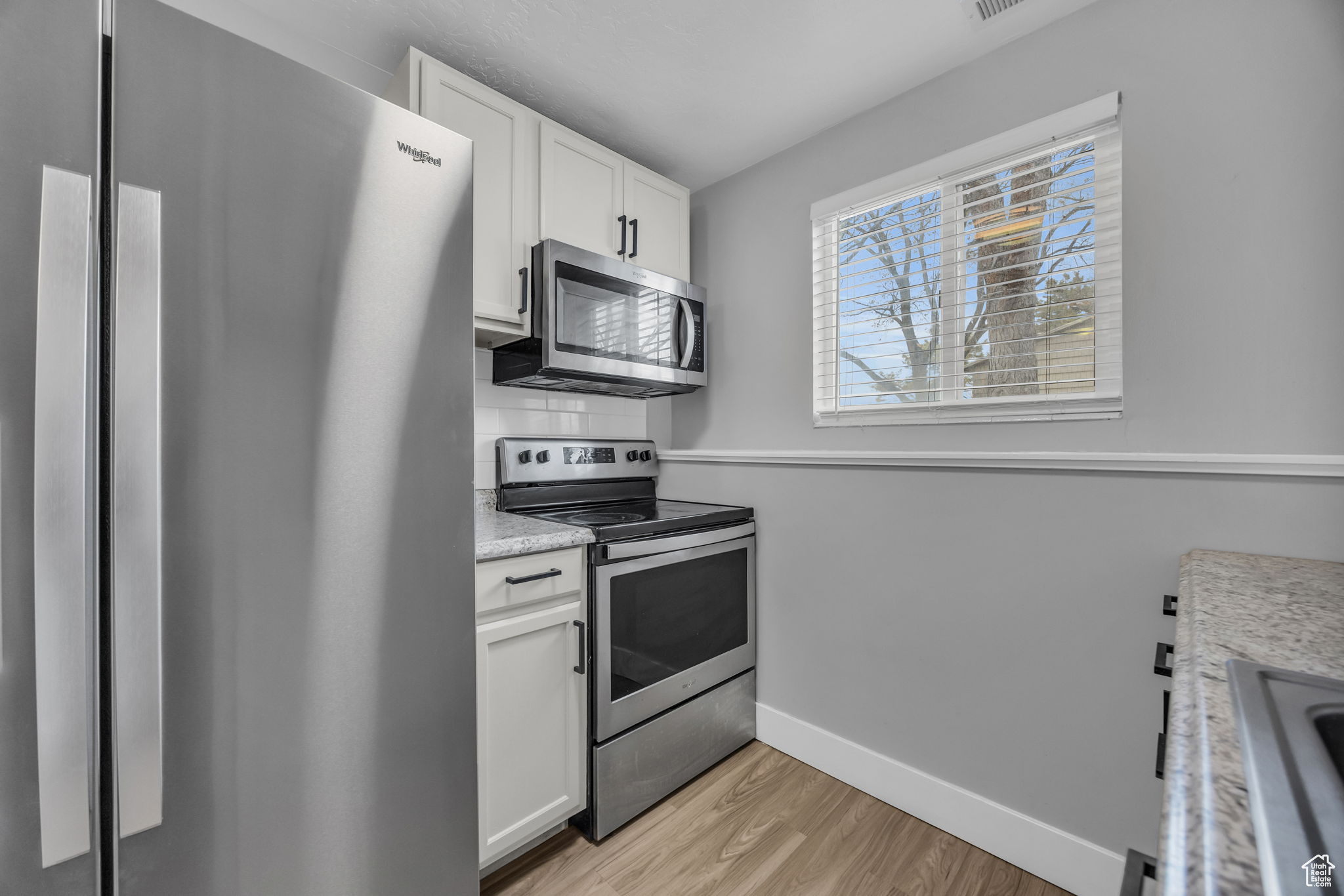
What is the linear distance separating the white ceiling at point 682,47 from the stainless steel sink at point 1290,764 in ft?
5.51

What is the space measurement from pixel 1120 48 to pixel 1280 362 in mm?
899

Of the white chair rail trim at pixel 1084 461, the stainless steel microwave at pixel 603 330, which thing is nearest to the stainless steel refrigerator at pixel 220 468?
the stainless steel microwave at pixel 603 330

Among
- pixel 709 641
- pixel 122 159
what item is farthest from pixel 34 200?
pixel 709 641

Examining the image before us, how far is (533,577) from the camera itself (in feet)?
4.92

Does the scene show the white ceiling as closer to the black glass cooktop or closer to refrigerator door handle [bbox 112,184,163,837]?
refrigerator door handle [bbox 112,184,163,837]

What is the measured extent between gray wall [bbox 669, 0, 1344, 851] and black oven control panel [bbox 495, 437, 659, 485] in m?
0.70

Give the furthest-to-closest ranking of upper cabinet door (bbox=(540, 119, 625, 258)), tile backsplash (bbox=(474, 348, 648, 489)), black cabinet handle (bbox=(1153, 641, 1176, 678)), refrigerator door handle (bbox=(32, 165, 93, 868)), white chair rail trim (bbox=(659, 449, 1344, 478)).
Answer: tile backsplash (bbox=(474, 348, 648, 489)), upper cabinet door (bbox=(540, 119, 625, 258)), white chair rail trim (bbox=(659, 449, 1344, 478)), black cabinet handle (bbox=(1153, 641, 1176, 678)), refrigerator door handle (bbox=(32, 165, 93, 868))

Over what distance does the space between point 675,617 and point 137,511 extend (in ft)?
4.63

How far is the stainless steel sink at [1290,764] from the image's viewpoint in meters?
0.34

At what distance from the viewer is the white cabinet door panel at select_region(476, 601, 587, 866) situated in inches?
56.4

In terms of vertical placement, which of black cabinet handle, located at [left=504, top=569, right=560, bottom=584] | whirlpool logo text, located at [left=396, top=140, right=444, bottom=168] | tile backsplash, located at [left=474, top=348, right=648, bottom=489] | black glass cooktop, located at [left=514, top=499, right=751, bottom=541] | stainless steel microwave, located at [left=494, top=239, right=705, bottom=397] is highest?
whirlpool logo text, located at [left=396, top=140, right=444, bottom=168]

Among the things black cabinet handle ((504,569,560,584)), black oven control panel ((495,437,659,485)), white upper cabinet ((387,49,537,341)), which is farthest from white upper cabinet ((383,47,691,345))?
black cabinet handle ((504,569,560,584))

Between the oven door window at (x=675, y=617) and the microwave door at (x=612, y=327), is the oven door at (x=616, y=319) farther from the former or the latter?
the oven door window at (x=675, y=617)

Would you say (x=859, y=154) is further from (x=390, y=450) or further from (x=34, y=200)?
(x=34, y=200)
